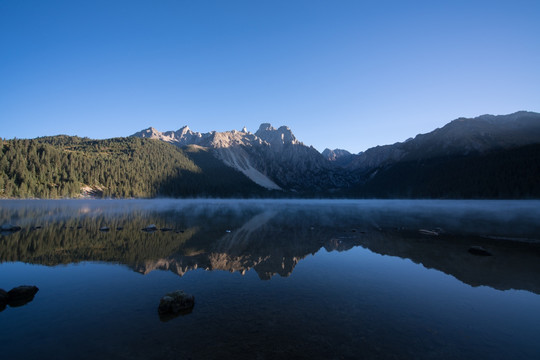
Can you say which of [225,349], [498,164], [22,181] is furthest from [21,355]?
[498,164]

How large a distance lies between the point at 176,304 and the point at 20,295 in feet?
33.2

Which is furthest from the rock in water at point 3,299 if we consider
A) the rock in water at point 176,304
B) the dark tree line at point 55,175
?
the dark tree line at point 55,175

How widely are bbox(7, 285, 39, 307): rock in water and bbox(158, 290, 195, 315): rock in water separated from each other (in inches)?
334

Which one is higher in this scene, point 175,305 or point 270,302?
point 175,305

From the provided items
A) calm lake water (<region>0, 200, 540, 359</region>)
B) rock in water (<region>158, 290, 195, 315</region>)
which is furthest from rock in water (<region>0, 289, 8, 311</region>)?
rock in water (<region>158, 290, 195, 315</region>)

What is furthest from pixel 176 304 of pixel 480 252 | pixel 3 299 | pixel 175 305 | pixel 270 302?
pixel 480 252

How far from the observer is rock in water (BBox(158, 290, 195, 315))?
46.2 ft

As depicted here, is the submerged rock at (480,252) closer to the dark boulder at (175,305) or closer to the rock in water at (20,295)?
the dark boulder at (175,305)

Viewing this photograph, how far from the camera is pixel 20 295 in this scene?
1575 centimetres

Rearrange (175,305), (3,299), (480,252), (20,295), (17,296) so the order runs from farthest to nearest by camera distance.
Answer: (480,252) < (20,295) < (17,296) < (3,299) < (175,305)

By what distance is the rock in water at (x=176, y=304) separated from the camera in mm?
14094

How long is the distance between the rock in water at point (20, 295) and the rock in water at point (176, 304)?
8.49 metres

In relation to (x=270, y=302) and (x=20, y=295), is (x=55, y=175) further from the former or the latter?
(x=270, y=302)

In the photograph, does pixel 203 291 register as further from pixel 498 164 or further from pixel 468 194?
pixel 498 164
